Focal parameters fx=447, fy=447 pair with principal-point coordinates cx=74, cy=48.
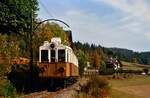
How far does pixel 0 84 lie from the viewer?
27.0 metres

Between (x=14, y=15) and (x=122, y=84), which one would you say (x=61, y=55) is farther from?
(x=122, y=84)

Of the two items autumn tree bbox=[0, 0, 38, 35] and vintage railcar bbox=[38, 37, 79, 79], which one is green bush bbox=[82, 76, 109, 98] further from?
autumn tree bbox=[0, 0, 38, 35]

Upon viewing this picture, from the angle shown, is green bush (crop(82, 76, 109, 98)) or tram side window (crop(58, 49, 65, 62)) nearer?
tram side window (crop(58, 49, 65, 62))

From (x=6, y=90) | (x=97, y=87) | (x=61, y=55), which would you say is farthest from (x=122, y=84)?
(x=6, y=90)

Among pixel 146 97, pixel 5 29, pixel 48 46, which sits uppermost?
pixel 5 29

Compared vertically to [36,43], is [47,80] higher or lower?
lower

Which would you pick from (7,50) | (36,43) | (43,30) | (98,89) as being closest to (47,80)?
(98,89)

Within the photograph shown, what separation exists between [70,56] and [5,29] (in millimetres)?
18396

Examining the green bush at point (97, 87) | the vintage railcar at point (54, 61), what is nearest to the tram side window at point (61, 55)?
the vintage railcar at point (54, 61)

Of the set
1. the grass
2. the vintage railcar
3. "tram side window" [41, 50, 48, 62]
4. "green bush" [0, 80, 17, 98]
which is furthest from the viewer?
the grass

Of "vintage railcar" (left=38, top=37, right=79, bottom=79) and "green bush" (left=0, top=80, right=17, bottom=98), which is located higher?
"vintage railcar" (left=38, top=37, right=79, bottom=79)

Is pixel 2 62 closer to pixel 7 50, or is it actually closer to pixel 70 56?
pixel 7 50

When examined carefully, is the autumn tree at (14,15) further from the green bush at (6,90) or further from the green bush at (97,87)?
the green bush at (6,90)

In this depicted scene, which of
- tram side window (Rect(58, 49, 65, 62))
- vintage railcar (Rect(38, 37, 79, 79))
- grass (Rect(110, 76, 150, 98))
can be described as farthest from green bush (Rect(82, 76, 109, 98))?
grass (Rect(110, 76, 150, 98))
